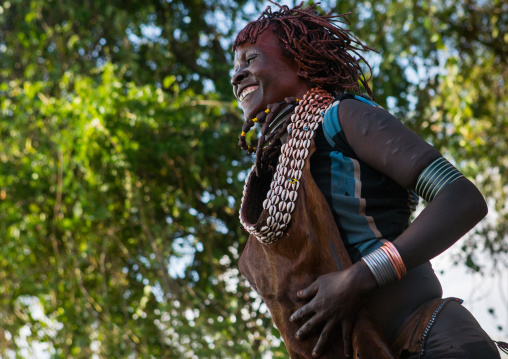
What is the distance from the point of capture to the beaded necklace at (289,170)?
173cm

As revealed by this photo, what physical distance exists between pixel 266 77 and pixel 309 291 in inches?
25.6

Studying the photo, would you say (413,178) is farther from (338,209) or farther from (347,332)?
(347,332)

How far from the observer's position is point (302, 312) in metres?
1.62

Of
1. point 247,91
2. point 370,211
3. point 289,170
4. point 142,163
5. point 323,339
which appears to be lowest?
point 323,339

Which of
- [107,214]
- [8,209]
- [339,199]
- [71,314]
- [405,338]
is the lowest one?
[405,338]

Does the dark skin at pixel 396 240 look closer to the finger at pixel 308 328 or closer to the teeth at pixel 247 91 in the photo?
the finger at pixel 308 328

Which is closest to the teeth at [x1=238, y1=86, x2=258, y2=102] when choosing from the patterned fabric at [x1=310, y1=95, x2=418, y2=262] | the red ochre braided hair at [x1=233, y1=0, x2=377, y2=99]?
the red ochre braided hair at [x1=233, y1=0, x2=377, y2=99]

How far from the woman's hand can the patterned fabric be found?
14cm

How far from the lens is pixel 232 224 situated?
5609 mm

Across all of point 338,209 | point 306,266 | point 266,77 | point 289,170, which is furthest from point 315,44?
point 306,266

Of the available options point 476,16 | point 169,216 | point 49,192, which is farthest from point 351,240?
point 476,16

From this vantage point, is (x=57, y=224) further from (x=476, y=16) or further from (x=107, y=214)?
(x=476, y=16)

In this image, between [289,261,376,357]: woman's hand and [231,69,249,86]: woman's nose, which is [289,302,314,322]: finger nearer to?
[289,261,376,357]: woman's hand

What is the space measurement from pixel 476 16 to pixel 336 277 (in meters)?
6.08
